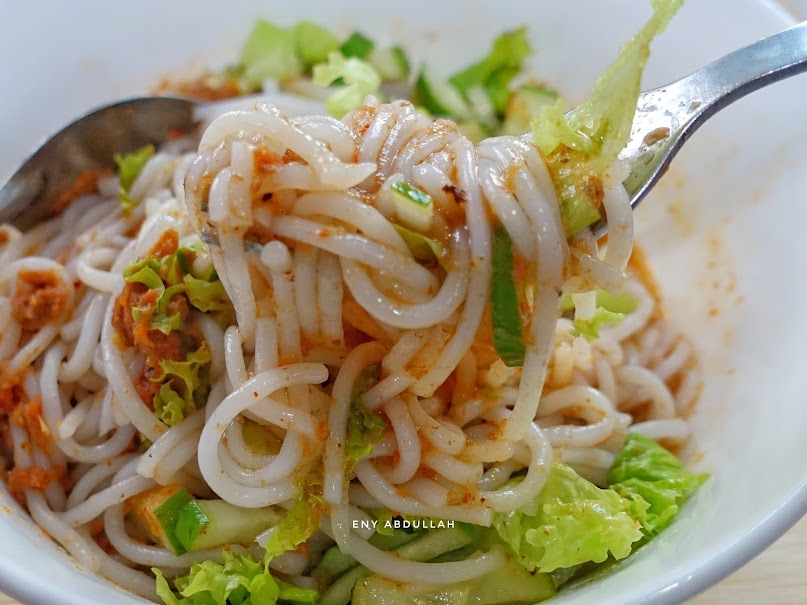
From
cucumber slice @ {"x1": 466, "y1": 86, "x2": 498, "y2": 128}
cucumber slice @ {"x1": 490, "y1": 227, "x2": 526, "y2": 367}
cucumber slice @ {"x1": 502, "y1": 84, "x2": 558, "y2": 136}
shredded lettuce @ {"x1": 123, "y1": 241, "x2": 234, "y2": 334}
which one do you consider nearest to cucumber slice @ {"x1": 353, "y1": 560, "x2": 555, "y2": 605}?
cucumber slice @ {"x1": 490, "y1": 227, "x2": 526, "y2": 367}

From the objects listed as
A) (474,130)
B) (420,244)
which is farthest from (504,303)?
(474,130)

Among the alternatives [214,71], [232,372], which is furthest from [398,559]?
[214,71]

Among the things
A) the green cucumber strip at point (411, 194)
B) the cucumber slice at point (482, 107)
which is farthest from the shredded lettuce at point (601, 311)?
the cucumber slice at point (482, 107)

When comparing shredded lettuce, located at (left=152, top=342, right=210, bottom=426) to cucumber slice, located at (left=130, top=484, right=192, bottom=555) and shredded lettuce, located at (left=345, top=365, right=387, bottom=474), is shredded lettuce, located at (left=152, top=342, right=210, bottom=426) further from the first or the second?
shredded lettuce, located at (left=345, top=365, right=387, bottom=474)

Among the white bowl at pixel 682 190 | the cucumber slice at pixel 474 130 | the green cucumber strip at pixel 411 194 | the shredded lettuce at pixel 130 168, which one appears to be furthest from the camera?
the cucumber slice at pixel 474 130

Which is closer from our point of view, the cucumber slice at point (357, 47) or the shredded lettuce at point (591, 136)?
the shredded lettuce at point (591, 136)

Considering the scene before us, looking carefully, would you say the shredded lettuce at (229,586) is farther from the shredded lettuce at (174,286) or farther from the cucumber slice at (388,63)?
the cucumber slice at (388,63)
